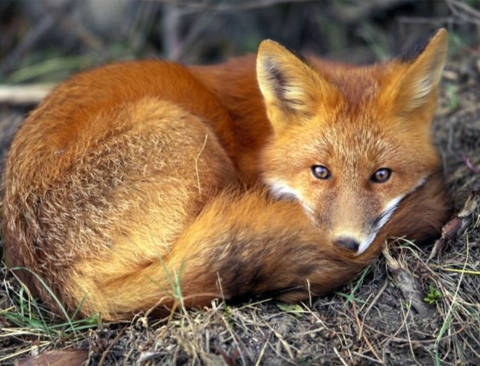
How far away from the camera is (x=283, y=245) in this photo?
2.71 m

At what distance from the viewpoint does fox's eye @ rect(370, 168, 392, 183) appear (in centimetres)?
301

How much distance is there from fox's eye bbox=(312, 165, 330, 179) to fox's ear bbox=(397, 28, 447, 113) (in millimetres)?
552

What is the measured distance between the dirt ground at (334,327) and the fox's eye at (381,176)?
0.34 meters

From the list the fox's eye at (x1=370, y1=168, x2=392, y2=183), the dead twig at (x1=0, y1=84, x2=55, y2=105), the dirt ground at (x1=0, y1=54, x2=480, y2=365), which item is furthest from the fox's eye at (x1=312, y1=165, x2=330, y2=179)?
the dead twig at (x1=0, y1=84, x2=55, y2=105)

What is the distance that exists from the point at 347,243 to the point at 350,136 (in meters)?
0.60

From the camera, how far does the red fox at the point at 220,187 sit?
8.95 ft

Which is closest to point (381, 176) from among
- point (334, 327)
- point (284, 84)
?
point (284, 84)

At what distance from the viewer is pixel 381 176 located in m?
3.02

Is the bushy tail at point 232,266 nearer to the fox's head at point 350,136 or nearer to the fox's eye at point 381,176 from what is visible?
the fox's head at point 350,136

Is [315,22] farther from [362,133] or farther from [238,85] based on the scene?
[362,133]

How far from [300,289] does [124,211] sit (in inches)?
38.8

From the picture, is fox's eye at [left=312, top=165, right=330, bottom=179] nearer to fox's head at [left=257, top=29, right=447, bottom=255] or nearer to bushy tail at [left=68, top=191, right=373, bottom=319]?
fox's head at [left=257, top=29, right=447, bottom=255]

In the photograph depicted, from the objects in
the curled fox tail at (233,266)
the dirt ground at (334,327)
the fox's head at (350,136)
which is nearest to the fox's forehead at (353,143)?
the fox's head at (350,136)

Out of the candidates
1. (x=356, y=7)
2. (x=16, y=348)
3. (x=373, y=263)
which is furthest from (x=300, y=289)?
(x=356, y=7)
